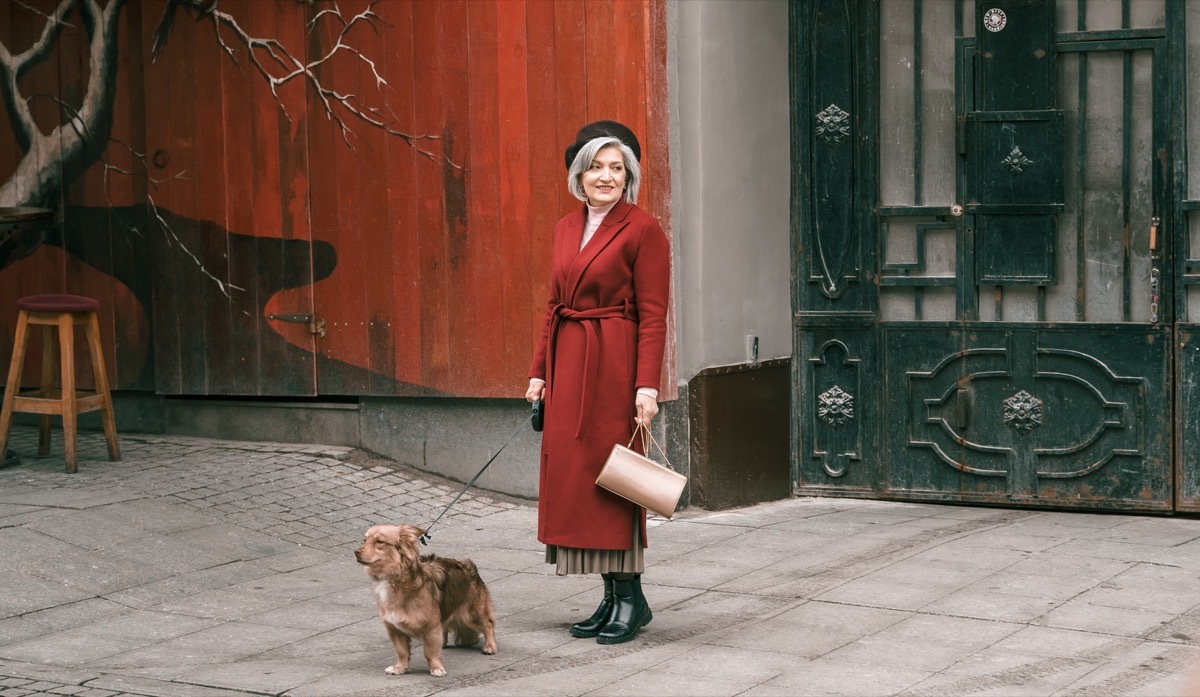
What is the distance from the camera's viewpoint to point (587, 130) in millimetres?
6016

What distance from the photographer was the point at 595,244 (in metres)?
5.97

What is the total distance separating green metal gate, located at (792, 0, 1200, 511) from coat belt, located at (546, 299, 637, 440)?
338 cm

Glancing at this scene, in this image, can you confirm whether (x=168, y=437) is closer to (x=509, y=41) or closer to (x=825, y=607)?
(x=509, y=41)

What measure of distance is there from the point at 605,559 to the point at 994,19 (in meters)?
4.41

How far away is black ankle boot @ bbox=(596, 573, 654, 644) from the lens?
5.91 meters

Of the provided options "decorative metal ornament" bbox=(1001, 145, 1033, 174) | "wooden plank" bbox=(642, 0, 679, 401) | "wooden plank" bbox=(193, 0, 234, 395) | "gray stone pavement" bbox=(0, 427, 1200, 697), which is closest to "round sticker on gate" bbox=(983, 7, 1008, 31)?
"decorative metal ornament" bbox=(1001, 145, 1033, 174)

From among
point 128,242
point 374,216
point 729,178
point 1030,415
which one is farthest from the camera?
point 128,242

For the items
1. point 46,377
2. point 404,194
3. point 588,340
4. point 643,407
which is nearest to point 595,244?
point 588,340

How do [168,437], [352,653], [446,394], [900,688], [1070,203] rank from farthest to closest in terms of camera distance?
[168,437], [446,394], [1070,203], [352,653], [900,688]

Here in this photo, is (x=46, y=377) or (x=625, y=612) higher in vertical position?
(x=46, y=377)

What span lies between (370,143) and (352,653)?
4.22 meters

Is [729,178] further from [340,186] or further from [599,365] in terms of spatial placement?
[599,365]

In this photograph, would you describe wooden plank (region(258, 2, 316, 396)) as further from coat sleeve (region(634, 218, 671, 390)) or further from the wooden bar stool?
coat sleeve (region(634, 218, 671, 390))

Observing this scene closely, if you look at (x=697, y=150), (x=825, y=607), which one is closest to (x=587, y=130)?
(x=825, y=607)
